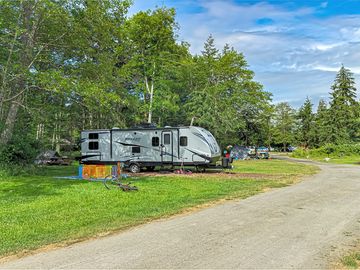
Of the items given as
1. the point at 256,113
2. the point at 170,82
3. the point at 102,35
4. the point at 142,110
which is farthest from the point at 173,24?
the point at 256,113

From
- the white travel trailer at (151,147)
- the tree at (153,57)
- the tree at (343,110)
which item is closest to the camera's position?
the white travel trailer at (151,147)

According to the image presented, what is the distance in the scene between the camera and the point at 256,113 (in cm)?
→ 3900

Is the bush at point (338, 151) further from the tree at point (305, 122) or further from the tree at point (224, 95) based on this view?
the tree at point (305, 122)

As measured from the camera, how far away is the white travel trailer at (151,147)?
18.2 m

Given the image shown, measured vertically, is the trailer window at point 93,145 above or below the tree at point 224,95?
below

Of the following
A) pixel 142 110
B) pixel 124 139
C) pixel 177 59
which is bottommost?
pixel 124 139

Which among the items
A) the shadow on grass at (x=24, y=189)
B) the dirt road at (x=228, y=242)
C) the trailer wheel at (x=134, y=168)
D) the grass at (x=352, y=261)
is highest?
the trailer wheel at (x=134, y=168)

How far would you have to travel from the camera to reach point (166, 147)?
1883 cm

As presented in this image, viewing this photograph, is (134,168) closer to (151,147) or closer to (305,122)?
(151,147)

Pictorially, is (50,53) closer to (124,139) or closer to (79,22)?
(79,22)

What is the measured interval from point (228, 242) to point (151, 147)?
46.3ft

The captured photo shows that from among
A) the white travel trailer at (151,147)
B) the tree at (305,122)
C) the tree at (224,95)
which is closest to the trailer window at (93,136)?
the white travel trailer at (151,147)

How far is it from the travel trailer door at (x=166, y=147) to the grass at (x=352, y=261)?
1427cm

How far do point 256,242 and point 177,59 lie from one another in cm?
2706
